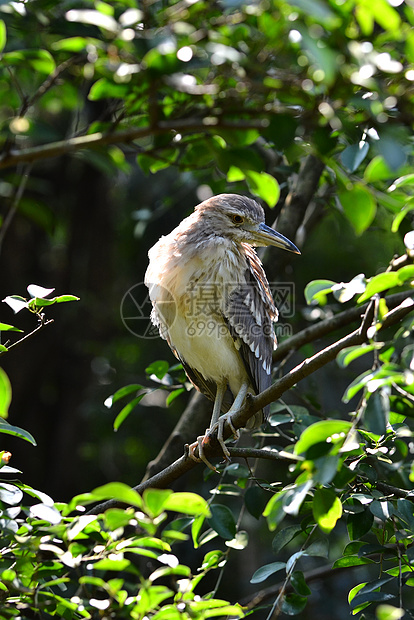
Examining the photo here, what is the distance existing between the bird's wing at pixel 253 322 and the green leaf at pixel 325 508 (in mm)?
1745

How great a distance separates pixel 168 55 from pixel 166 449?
8.05 ft

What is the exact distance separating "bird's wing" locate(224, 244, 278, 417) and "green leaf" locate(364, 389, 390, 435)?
1.91 m

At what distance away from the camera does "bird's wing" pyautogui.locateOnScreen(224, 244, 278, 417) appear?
11.1 ft

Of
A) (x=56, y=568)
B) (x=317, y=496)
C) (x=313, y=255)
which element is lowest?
(x=313, y=255)

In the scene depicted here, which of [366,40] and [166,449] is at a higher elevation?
[366,40]

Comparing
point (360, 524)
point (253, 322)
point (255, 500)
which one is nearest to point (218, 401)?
point (253, 322)

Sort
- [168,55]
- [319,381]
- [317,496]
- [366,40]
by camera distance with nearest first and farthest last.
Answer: [168,55] → [366,40] → [317,496] → [319,381]

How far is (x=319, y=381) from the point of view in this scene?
3854mm

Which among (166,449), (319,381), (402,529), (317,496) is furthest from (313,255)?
(317,496)

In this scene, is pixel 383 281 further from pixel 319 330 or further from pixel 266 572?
pixel 319 330

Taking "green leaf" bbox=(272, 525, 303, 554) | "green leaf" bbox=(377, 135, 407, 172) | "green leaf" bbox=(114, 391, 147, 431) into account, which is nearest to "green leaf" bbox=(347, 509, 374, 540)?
"green leaf" bbox=(272, 525, 303, 554)

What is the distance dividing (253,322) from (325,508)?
1914 millimetres

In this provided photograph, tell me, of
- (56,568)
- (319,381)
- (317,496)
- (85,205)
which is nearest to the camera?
(317,496)

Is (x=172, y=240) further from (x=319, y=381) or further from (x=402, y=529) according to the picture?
(x=402, y=529)
